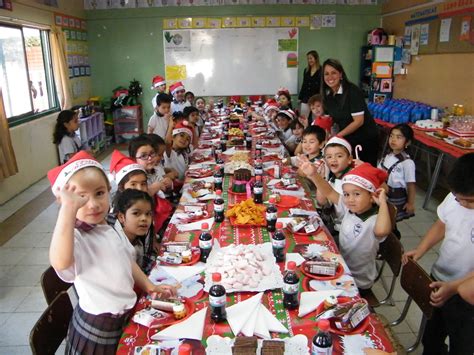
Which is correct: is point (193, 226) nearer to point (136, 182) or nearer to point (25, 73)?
point (136, 182)

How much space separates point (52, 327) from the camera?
1678mm

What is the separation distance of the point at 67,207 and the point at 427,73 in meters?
6.52

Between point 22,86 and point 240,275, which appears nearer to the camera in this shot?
point 240,275

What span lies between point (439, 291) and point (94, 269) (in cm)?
151

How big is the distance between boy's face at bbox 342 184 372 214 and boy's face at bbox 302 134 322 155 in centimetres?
145

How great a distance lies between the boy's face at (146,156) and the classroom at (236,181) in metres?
→ 0.01

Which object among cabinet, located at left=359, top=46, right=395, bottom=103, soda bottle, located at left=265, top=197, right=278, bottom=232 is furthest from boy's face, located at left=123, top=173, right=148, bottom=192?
cabinet, located at left=359, top=46, right=395, bottom=103

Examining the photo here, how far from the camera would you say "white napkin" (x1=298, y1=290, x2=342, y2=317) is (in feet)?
5.45

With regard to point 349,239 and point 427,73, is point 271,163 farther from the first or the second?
point 427,73

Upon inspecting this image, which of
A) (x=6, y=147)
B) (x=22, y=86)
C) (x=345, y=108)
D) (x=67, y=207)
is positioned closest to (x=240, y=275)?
(x=67, y=207)

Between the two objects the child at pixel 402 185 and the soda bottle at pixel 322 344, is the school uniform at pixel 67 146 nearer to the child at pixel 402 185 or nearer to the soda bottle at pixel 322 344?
the child at pixel 402 185

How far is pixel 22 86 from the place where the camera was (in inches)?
247

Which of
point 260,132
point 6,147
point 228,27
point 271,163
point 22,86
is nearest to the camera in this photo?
point 271,163

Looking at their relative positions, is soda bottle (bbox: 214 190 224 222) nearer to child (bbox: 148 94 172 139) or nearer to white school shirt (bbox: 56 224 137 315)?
white school shirt (bbox: 56 224 137 315)
